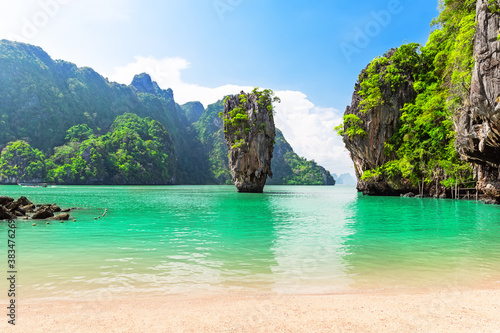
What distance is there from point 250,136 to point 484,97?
4347cm

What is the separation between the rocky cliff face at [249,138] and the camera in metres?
60.9

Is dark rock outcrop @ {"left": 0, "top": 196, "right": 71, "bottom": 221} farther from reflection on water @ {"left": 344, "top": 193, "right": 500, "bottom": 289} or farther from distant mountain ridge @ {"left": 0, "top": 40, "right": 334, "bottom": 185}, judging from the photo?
distant mountain ridge @ {"left": 0, "top": 40, "right": 334, "bottom": 185}

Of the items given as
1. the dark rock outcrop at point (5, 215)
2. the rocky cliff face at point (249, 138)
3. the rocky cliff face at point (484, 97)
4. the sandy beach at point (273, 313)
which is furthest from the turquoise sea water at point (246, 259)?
the rocky cliff face at point (249, 138)

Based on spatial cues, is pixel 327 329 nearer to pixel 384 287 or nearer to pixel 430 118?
pixel 384 287

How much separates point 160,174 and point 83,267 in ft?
487

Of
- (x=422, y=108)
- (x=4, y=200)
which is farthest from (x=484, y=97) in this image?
(x=4, y=200)

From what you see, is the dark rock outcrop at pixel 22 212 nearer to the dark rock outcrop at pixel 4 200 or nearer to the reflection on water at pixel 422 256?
the dark rock outcrop at pixel 4 200

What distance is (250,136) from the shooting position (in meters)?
61.0

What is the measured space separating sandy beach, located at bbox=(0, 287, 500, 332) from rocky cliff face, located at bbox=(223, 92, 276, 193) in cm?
5477

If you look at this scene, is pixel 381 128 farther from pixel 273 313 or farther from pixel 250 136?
pixel 273 313

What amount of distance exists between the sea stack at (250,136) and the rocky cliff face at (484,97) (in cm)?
3918

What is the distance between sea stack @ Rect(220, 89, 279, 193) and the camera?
2397 inches

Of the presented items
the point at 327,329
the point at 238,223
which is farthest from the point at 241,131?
the point at 327,329

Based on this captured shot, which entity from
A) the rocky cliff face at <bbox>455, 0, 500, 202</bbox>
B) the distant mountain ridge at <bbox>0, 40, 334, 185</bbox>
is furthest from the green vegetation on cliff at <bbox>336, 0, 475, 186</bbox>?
the distant mountain ridge at <bbox>0, 40, 334, 185</bbox>
